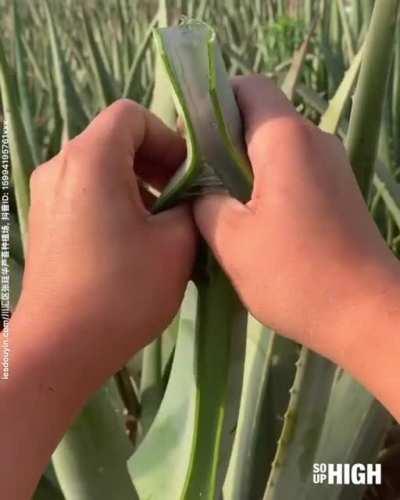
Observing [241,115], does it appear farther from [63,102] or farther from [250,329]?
[63,102]

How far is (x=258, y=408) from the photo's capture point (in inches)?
18.5

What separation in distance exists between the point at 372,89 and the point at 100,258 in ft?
0.45

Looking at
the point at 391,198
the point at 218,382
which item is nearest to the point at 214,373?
the point at 218,382

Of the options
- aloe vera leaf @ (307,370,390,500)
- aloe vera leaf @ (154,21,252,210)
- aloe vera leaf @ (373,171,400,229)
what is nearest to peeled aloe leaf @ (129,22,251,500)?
aloe vera leaf @ (154,21,252,210)

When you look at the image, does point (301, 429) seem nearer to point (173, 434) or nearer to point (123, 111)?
point (173, 434)

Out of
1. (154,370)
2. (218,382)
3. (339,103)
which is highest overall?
(339,103)

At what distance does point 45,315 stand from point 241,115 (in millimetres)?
134

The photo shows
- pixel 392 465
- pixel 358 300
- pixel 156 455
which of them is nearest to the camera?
pixel 358 300

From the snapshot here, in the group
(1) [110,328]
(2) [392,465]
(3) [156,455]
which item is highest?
(1) [110,328]

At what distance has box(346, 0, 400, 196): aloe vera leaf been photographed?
0.34 m

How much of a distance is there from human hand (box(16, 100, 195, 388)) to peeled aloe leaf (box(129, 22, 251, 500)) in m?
0.02

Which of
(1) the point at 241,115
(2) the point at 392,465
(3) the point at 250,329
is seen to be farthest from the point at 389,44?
(2) the point at 392,465

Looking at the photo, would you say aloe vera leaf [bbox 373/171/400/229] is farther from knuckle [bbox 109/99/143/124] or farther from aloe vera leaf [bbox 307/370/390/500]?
knuckle [bbox 109/99/143/124]

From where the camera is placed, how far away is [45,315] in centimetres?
34
